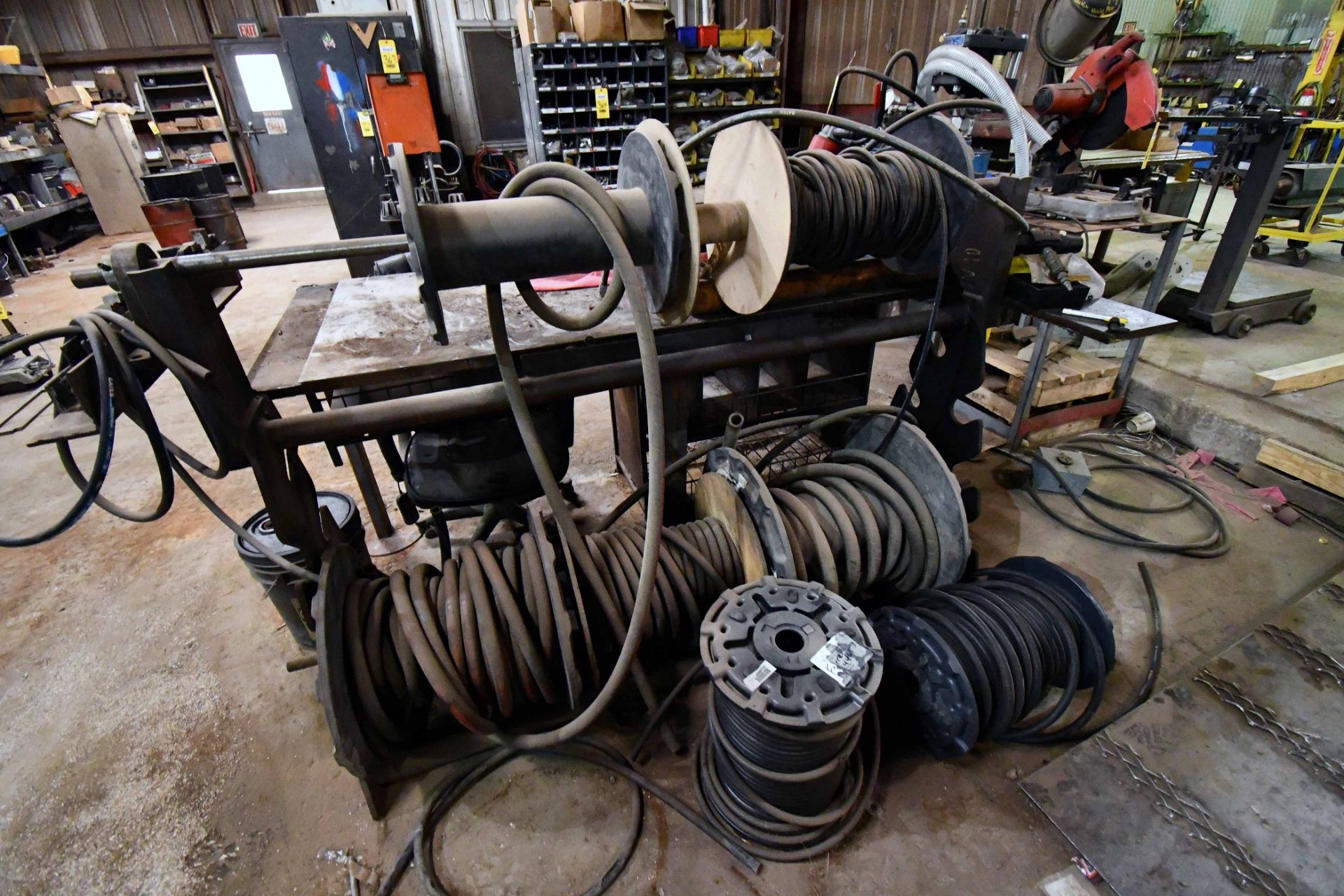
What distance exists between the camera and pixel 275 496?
1.22 m

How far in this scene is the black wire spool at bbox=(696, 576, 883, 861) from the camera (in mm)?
1037

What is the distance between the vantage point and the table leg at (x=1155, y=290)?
7.42 feet

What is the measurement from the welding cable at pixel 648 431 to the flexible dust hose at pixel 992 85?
1021 millimetres

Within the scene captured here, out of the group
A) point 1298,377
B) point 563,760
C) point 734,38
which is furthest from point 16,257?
point 1298,377

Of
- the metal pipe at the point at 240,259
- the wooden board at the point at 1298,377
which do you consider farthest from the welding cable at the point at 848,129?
the wooden board at the point at 1298,377

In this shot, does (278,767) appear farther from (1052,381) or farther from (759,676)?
(1052,381)

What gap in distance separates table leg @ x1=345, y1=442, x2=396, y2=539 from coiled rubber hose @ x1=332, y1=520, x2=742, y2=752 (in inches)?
24.4

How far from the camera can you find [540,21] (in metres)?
4.46

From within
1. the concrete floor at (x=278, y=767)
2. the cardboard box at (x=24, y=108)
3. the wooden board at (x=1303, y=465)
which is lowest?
the concrete floor at (x=278, y=767)

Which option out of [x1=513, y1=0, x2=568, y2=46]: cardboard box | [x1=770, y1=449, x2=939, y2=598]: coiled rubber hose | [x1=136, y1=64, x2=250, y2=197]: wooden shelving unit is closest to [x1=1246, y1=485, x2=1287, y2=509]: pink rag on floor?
[x1=770, y1=449, x2=939, y2=598]: coiled rubber hose

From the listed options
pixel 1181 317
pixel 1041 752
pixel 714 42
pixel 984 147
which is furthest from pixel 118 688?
pixel 714 42

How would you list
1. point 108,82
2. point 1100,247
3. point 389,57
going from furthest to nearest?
point 108,82 → point 389,57 → point 1100,247

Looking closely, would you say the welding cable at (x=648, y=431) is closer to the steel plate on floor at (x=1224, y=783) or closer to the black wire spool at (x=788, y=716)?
the black wire spool at (x=788, y=716)

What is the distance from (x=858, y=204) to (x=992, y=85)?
0.74m
